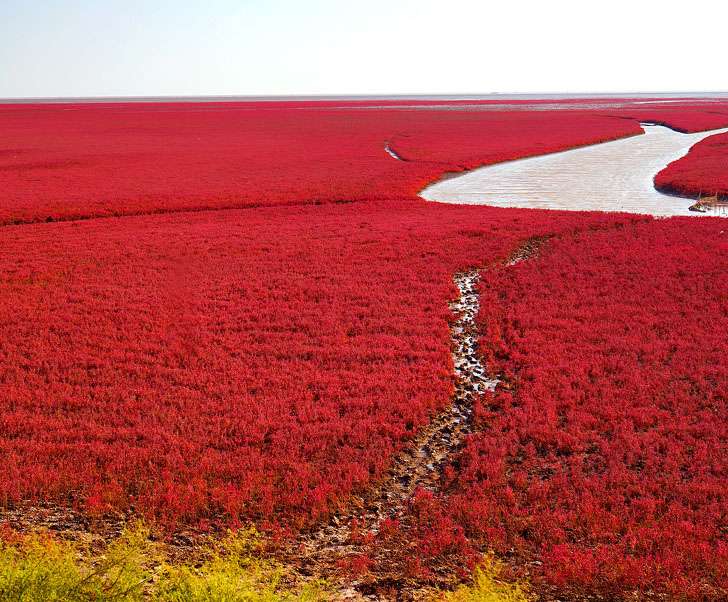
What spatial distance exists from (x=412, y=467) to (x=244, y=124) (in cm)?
10446

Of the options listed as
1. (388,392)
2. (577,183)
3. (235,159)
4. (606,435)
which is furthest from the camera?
(235,159)

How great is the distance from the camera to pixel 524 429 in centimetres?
1227

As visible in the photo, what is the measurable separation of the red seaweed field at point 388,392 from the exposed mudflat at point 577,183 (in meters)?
6.57

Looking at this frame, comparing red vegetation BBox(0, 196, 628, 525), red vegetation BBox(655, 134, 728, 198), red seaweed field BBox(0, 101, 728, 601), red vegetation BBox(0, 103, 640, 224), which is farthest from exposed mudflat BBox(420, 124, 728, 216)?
red vegetation BBox(0, 196, 628, 525)

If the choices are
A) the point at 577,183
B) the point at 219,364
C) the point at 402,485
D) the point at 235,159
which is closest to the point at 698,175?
the point at 577,183

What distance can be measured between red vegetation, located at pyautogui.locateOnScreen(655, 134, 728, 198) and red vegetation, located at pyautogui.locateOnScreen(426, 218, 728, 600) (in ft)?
71.7

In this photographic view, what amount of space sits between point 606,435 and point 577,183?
37893 millimetres

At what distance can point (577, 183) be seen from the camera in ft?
153

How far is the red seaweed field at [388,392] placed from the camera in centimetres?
933

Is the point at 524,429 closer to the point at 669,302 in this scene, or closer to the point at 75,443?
the point at 75,443

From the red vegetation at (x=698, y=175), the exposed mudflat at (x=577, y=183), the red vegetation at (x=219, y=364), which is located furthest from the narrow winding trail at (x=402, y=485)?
the red vegetation at (x=698, y=175)

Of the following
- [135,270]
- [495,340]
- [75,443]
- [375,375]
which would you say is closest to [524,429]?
[375,375]

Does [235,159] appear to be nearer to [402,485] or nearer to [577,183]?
[577,183]

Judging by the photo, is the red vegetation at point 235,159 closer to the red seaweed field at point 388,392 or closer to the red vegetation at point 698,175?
the red seaweed field at point 388,392
